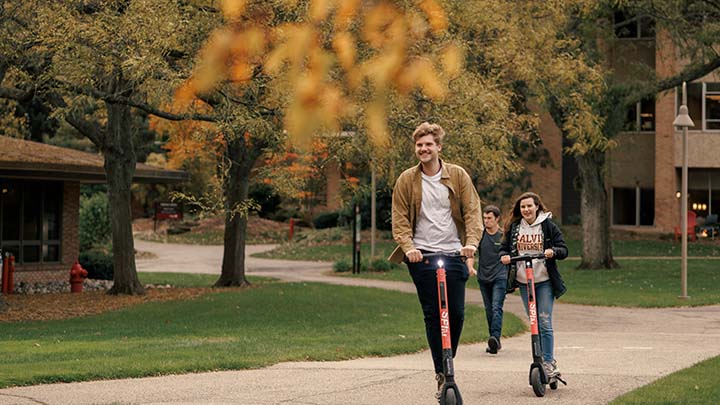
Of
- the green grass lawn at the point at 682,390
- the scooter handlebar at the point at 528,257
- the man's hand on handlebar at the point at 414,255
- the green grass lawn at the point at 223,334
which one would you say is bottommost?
the green grass lawn at the point at 223,334

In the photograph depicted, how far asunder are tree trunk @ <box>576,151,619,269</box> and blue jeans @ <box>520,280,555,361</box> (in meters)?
24.3

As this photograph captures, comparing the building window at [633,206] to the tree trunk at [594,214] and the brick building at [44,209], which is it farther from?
the brick building at [44,209]

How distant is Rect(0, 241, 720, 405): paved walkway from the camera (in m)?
9.95

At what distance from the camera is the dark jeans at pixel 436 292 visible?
358 inches

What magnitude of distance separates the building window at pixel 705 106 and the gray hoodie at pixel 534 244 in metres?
40.3

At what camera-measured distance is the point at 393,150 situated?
19.9m

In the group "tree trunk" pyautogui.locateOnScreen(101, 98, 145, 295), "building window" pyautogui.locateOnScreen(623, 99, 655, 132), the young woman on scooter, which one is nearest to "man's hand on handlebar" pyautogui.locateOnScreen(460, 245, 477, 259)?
the young woman on scooter

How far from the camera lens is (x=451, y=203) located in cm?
917

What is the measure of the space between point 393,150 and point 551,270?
30.2 ft

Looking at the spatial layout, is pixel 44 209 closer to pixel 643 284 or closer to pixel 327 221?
pixel 643 284

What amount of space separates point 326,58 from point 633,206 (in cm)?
3745

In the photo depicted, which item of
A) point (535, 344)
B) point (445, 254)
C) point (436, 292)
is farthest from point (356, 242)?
point (445, 254)

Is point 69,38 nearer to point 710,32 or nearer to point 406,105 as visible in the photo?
point 406,105

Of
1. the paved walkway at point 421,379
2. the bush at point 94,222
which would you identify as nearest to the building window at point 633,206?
the bush at point 94,222
